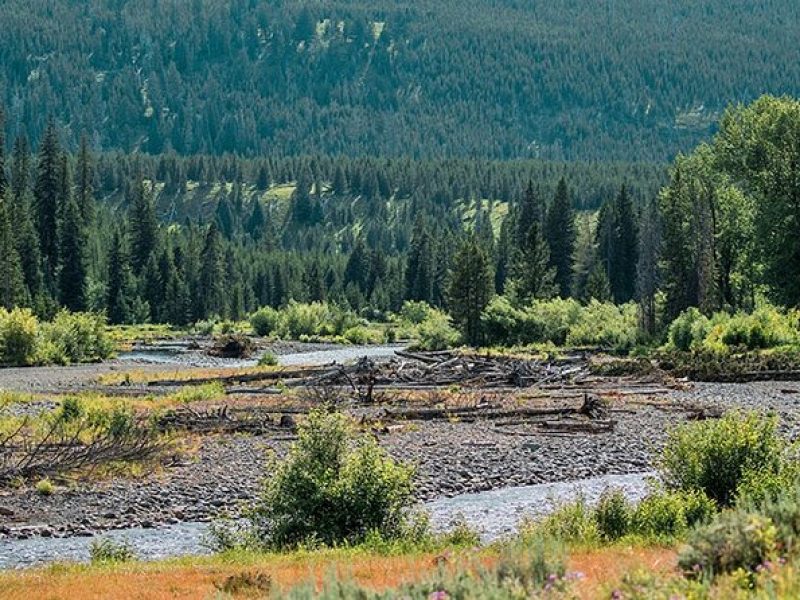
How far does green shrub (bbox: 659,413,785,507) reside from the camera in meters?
19.9

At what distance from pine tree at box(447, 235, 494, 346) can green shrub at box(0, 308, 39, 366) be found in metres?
31.8

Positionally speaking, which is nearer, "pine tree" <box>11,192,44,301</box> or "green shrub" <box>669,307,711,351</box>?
"green shrub" <box>669,307,711,351</box>

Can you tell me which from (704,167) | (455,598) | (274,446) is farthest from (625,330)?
(455,598)

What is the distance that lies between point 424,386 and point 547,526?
33.4m

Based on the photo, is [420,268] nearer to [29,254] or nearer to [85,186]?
[85,186]

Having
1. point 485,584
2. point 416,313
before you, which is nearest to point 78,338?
point 416,313

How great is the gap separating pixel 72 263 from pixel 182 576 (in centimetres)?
10530

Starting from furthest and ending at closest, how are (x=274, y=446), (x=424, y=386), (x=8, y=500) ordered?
(x=424, y=386)
(x=274, y=446)
(x=8, y=500)

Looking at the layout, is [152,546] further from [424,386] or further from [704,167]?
[704,167]

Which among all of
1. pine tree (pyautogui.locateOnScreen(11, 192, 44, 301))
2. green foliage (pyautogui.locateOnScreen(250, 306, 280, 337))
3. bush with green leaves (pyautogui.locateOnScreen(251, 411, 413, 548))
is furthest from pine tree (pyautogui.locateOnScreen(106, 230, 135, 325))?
bush with green leaves (pyautogui.locateOnScreen(251, 411, 413, 548))

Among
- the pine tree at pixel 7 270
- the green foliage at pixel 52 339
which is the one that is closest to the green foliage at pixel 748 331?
the green foliage at pixel 52 339

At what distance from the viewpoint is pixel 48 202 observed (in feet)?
398

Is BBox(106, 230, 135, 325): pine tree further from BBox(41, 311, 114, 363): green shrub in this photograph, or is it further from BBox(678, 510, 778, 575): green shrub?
BBox(678, 510, 778, 575): green shrub

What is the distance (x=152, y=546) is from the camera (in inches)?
898
